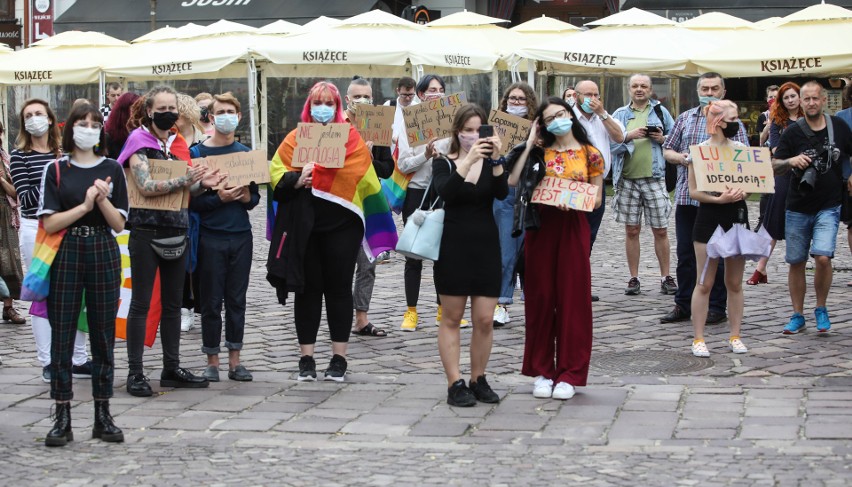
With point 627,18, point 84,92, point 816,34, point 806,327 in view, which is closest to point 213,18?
point 84,92

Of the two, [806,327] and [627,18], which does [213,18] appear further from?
[806,327]

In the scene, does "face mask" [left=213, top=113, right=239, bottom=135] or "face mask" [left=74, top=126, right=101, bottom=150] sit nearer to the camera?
"face mask" [left=74, top=126, right=101, bottom=150]

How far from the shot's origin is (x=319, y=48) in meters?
18.7

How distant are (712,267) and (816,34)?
6405 millimetres

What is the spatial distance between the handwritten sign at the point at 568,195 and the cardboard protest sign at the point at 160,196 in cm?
213

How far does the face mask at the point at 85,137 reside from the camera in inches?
267

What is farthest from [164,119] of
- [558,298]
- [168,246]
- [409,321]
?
[409,321]

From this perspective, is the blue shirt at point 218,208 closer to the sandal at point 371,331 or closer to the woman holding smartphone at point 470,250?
the woman holding smartphone at point 470,250

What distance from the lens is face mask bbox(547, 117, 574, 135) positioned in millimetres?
7676

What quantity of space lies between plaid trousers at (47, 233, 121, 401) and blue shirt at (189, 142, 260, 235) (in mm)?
1301

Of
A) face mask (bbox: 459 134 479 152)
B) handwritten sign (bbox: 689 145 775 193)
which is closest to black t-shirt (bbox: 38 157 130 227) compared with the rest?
face mask (bbox: 459 134 479 152)

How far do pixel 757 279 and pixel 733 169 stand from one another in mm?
3671

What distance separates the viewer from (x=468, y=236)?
752 cm

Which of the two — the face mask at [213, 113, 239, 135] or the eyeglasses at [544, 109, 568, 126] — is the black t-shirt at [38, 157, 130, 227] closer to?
the face mask at [213, 113, 239, 135]
